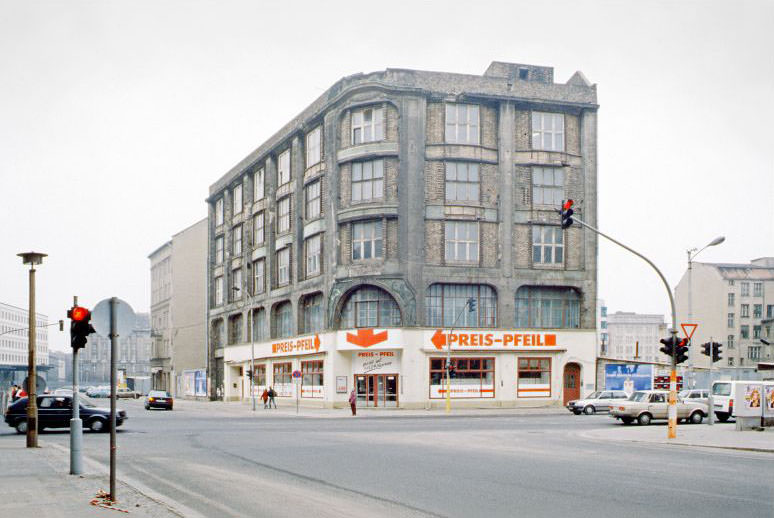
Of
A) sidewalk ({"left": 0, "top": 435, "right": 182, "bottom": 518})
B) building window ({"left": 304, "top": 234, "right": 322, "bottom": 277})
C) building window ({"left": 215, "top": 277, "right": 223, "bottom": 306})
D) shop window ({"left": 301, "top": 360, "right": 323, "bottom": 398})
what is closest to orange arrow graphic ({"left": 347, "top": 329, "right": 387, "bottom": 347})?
shop window ({"left": 301, "top": 360, "right": 323, "bottom": 398})

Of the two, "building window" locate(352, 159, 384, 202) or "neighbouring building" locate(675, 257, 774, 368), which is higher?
"building window" locate(352, 159, 384, 202)

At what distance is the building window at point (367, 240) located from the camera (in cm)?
5288

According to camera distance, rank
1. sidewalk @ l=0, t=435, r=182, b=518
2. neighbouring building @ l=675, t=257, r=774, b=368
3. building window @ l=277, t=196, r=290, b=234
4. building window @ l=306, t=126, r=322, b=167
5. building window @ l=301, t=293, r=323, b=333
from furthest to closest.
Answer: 1. neighbouring building @ l=675, t=257, r=774, b=368
2. building window @ l=277, t=196, r=290, b=234
3. building window @ l=306, t=126, r=322, b=167
4. building window @ l=301, t=293, r=323, b=333
5. sidewalk @ l=0, t=435, r=182, b=518

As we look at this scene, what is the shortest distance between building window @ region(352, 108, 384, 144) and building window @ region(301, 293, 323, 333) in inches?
446

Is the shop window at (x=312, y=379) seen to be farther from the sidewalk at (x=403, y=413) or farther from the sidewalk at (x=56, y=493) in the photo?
the sidewalk at (x=56, y=493)

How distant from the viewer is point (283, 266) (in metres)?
65.3

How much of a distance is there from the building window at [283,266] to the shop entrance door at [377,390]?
13.4m

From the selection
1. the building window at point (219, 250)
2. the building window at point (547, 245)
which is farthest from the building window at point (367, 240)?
the building window at point (219, 250)

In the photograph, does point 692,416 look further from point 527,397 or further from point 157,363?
point 157,363

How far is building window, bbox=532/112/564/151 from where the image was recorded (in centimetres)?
5509

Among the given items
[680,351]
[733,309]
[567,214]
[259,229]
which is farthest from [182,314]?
[567,214]

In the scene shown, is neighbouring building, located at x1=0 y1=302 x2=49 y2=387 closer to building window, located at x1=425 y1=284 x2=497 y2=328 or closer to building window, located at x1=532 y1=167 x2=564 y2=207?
building window, located at x1=425 y1=284 x2=497 y2=328

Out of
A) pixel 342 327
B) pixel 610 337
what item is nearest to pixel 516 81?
pixel 342 327

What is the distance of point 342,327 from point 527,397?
12581mm
